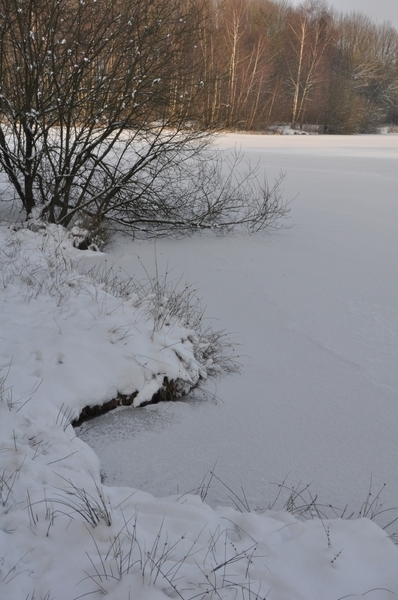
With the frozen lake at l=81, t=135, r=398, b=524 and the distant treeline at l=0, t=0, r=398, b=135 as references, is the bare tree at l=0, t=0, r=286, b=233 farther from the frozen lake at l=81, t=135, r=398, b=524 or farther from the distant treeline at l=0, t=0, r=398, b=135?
the frozen lake at l=81, t=135, r=398, b=524

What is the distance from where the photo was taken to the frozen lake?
3.11 m

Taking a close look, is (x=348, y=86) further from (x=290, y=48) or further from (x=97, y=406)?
(x=97, y=406)

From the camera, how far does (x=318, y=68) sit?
113 ft

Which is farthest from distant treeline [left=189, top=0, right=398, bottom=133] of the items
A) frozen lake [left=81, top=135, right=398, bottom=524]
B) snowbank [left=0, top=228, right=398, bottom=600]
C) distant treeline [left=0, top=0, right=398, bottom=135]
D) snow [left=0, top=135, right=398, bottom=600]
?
snowbank [left=0, top=228, right=398, bottom=600]

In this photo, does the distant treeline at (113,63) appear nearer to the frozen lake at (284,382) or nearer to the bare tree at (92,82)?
the bare tree at (92,82)

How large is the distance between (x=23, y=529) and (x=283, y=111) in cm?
3595

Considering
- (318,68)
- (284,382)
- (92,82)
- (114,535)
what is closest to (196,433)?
(284,382)

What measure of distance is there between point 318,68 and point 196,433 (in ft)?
118

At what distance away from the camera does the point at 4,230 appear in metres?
7.36

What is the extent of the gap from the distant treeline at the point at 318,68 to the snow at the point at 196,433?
22.9 metres

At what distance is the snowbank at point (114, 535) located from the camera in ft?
6.10

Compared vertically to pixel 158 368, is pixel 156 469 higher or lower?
lower

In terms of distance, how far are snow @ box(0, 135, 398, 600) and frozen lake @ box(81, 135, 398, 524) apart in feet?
0.05

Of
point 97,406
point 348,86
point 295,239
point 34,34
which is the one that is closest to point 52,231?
point 34,34
